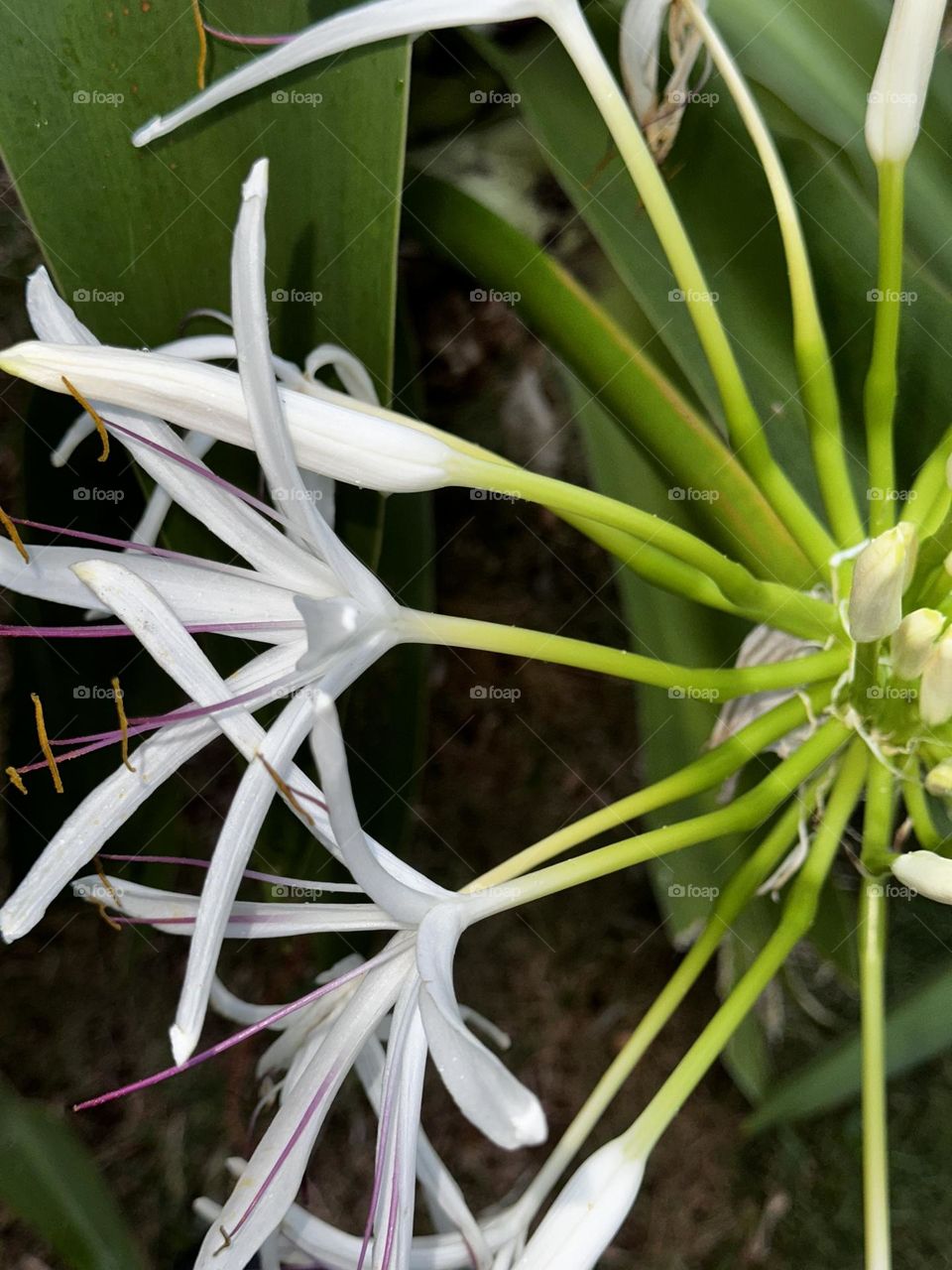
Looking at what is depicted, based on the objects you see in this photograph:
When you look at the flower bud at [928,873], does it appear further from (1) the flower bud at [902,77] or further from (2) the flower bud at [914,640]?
(1) the flower bud at [902,77]

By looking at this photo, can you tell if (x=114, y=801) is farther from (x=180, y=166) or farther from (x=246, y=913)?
(x=180, y=166)

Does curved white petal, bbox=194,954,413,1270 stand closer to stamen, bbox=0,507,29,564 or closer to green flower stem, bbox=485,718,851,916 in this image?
green flower stem, bbox=485,718,851,916

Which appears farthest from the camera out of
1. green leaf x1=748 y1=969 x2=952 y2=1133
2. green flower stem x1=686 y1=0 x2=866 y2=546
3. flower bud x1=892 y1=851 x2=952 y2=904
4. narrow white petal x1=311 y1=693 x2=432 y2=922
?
green leaf x1=748 y1=969 x2=952 y2=1133

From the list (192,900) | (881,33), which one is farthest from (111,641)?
(881,33)

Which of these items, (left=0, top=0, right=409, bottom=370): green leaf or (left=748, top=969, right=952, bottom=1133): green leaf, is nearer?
(left=0, top=0, right=409, bottom=370): green leaf

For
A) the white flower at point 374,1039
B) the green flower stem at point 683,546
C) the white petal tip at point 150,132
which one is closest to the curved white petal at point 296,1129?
the white flower at point 374,1039

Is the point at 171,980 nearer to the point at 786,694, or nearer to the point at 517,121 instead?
the point at 786,694

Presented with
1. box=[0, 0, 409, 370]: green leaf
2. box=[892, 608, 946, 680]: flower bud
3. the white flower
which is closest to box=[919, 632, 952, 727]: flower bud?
box=[892, 608, 946, 680]: flower bud
